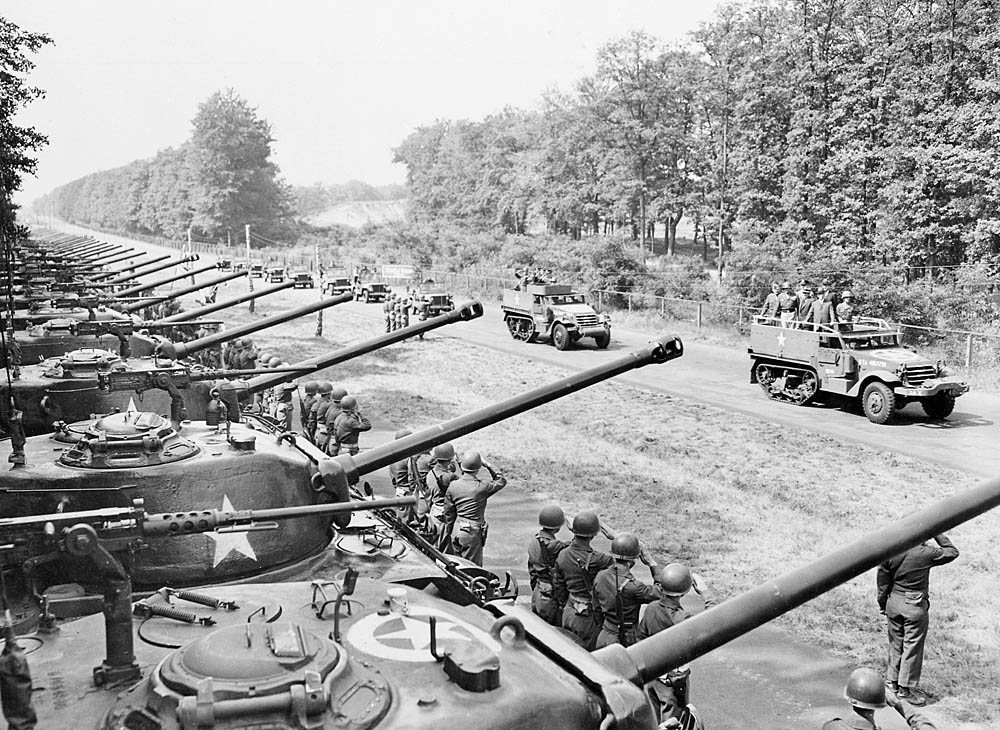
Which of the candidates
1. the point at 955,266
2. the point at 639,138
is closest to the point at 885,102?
the point at 955,266

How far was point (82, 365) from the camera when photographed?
9.29 m

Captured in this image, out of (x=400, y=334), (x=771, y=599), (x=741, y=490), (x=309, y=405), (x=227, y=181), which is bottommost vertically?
(x=741, y=490)

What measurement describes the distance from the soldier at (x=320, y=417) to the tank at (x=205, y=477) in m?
6.72

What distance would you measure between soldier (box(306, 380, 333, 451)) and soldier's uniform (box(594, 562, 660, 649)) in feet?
22.7

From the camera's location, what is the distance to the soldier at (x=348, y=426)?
42.7 ft

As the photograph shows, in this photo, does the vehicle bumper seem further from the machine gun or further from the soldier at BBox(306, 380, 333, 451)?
the machine gun

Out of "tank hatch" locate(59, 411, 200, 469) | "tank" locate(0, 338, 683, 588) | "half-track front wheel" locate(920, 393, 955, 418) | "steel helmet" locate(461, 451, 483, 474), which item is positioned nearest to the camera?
"tank" locate(0, 338, 683, 588)

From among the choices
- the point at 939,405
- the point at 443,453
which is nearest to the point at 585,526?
the point at 443,453

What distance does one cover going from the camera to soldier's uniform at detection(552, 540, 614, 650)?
790cm

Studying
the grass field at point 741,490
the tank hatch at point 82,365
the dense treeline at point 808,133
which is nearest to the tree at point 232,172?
the dense treeline at point 808,133

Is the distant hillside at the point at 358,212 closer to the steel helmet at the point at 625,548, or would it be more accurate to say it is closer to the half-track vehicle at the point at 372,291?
the half-track vehicle at the point at 372,291

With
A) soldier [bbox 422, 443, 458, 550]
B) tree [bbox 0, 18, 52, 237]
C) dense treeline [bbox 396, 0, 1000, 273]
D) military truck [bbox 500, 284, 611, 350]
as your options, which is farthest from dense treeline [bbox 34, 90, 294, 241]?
soldier [bbox 422, 443, 458, 550]

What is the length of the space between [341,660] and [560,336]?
24367 mm

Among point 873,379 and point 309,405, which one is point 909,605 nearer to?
point 309,405
